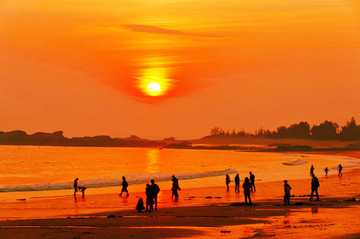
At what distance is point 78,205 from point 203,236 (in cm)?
1761

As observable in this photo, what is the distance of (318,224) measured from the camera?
24.2 m

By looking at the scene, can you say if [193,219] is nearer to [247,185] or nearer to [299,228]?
[299,228]

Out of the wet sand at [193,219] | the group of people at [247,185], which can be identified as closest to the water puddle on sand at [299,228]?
the wet sand at [193,219]

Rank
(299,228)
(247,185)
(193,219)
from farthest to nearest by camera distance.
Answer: (247,185) < (193,219) < (299,228)

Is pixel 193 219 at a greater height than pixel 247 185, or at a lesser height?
lesser

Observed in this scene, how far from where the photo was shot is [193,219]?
90.8 ft

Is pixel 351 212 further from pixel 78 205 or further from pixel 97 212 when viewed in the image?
pixel 78 205

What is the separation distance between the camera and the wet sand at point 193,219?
22.5 meters

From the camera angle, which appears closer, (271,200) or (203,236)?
(203,236)

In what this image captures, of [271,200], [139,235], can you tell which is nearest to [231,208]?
[271,200]

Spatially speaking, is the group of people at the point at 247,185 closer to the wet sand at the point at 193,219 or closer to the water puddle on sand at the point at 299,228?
the wet sand at the point at 193,219

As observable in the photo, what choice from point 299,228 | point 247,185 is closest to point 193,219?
point 299,228

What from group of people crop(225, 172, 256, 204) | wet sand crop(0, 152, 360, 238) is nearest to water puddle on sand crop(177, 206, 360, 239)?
wet sand crop(0, 152, 360, 238)

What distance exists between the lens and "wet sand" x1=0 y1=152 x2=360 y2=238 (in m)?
22.5
